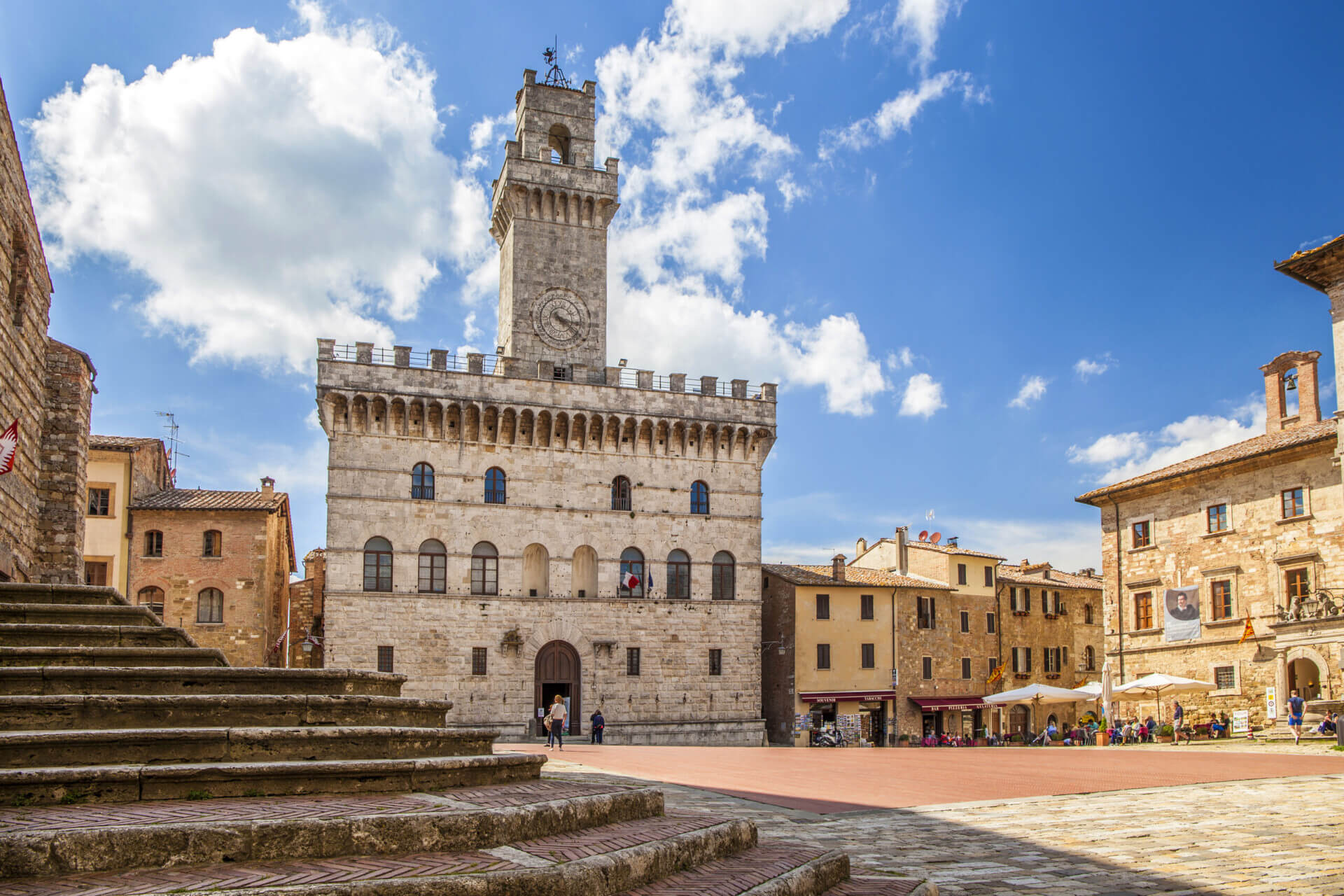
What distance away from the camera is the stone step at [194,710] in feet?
21.5

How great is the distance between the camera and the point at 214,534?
37.0 meters

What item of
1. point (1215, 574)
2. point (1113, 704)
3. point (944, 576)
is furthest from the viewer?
point (944, 576)

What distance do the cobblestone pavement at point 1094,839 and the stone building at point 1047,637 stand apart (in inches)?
1284

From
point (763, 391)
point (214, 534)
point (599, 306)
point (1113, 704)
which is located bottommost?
point (1113, 704)

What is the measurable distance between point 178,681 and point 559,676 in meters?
28.9

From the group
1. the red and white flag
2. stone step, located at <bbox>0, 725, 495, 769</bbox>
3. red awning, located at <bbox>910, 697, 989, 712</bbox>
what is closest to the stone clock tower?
red awning, located at <bbox>910, 697, 989, 712</bbox>

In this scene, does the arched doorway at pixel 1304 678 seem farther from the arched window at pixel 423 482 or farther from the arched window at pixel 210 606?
the arched window at pixel 210 606

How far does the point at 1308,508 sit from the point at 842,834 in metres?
28.7

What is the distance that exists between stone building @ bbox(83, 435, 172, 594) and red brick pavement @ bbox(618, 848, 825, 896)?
34534mm

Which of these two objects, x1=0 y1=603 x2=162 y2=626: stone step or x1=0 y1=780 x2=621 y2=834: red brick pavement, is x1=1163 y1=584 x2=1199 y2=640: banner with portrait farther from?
x1=0 y1=780 x2=621 y2=834: red brick pavement

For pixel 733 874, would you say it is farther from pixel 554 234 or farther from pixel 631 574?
pixel 554 234

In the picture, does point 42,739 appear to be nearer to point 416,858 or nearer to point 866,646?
point 416,858

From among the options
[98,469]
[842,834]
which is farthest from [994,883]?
[98,469]

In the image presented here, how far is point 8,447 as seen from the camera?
12578 mm
